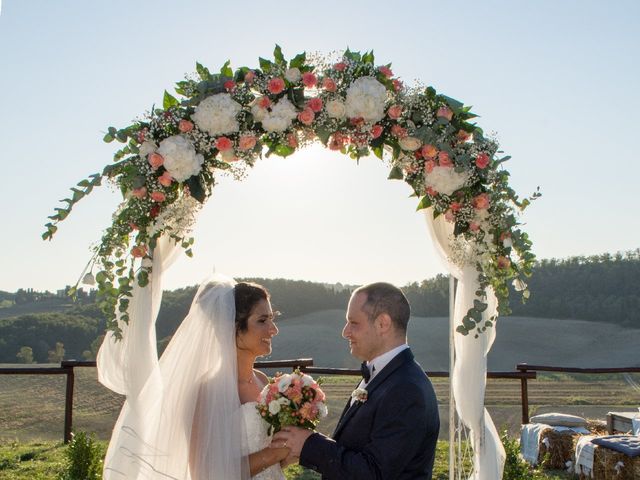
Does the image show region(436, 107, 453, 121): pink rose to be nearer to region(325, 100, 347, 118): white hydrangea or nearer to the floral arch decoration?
the floral arch decoration

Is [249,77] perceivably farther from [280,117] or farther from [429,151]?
[429,151]

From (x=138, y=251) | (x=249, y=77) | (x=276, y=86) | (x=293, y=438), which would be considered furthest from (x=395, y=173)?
(x=293, y=438)

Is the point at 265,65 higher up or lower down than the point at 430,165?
higher up

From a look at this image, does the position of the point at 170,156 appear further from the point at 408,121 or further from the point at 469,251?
the point at 469,251

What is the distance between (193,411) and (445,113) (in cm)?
260

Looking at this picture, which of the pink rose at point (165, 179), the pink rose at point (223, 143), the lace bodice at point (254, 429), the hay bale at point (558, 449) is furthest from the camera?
the hay bale at point (558, 449)

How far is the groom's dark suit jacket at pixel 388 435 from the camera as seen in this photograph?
12.8 ft

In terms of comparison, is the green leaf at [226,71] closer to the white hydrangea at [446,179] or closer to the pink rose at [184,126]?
the pink rose at [184,126]

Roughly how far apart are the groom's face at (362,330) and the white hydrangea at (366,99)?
1.53 meters

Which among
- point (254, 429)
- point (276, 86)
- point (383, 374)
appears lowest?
point (254, 429)

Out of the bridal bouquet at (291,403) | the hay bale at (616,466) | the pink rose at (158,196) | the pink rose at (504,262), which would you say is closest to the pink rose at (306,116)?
the pink rose at (158,196)

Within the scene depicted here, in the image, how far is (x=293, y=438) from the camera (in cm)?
426

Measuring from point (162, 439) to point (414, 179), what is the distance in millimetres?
2460

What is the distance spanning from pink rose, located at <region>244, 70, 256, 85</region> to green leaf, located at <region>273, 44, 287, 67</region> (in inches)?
7.5
